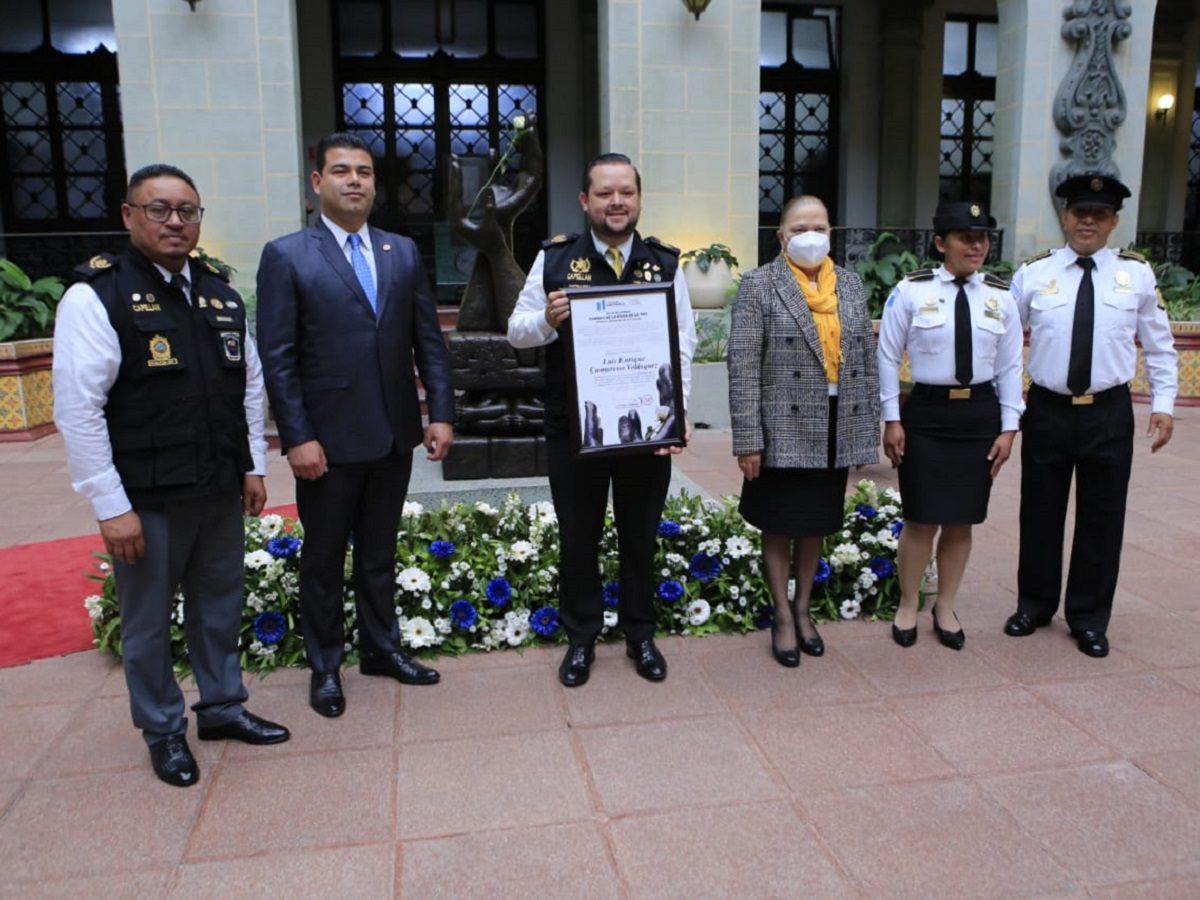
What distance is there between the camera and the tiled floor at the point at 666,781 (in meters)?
2.39

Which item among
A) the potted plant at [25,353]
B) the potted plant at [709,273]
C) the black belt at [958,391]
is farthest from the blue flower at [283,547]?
the potted plant at [709,273]

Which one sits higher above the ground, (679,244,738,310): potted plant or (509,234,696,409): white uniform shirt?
(679,244,738,310): potted plant

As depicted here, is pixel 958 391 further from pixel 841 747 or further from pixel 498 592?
pixel 498 592

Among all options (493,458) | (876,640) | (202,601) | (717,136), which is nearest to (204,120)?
(717,136)

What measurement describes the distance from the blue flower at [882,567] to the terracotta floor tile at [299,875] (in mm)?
2450

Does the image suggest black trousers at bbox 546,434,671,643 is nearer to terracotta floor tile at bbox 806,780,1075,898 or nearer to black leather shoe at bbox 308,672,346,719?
black leather shoe at bbox 308,672,346,719

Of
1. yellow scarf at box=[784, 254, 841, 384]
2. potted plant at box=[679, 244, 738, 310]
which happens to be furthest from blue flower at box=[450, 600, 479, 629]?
potted plant at box=[679, 244, 738, 310]

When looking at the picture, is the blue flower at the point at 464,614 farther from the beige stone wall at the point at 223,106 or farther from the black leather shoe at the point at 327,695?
the beige stone wall at the point at 223,106

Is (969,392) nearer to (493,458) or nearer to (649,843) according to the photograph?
(649,843)

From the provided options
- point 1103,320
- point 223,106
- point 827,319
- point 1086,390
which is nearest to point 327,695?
point 827,319

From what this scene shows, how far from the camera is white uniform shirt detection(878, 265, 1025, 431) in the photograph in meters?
3.51

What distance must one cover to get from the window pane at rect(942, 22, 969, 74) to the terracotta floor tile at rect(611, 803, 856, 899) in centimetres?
1416

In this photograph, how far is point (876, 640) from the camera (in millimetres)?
3898

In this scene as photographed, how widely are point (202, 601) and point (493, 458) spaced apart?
243 cm
